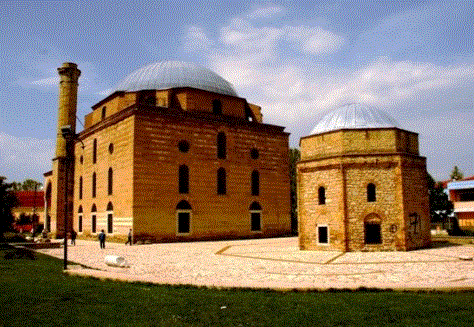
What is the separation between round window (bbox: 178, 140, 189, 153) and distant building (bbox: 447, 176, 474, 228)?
29895 millimetres

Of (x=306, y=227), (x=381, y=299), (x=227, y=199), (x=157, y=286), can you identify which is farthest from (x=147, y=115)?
(x=381, y=299)

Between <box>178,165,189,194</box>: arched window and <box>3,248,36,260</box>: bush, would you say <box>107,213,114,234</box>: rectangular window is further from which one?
<box>3,248,36,260</box>: bush

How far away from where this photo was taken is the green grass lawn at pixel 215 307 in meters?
7.15

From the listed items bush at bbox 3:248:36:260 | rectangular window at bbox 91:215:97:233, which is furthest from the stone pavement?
rectangular window at bbox 91:215:97:233

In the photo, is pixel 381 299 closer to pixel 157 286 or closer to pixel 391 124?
pixel 157 286

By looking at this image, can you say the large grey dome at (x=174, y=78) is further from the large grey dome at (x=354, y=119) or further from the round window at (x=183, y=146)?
the large grey dome at (x=354, y=119)

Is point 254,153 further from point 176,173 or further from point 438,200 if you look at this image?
point 438,200

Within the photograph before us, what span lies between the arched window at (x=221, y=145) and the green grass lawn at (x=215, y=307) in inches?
880

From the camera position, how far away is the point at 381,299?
867 centimetres

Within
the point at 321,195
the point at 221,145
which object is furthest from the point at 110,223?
the point at 321,195

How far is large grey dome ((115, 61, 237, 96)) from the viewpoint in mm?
34094

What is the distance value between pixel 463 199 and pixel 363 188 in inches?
1202

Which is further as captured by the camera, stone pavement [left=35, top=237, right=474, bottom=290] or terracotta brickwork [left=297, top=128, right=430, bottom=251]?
terracotta brickwork [left=297, top=128, right=430, bottom=251]

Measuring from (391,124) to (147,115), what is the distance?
52.4ft
